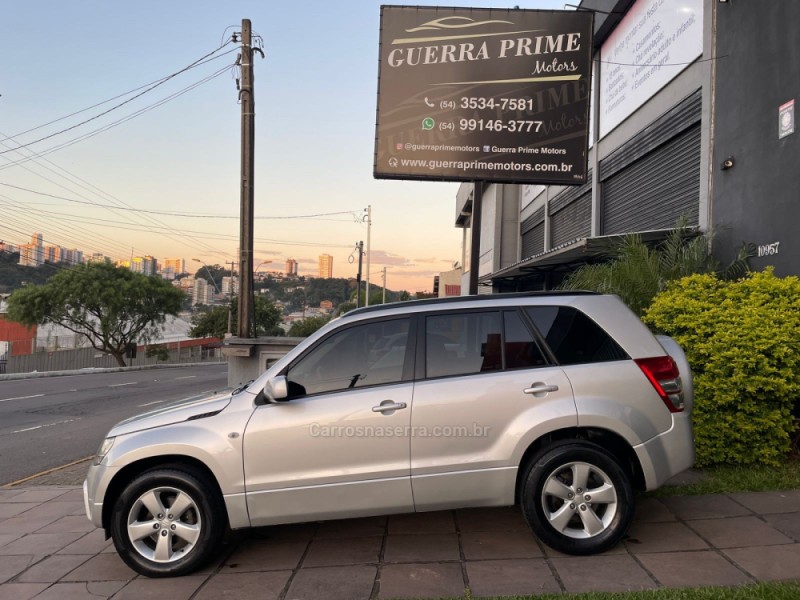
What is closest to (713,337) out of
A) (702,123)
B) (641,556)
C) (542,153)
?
(641,556)

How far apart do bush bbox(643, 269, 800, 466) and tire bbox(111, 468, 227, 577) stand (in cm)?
412

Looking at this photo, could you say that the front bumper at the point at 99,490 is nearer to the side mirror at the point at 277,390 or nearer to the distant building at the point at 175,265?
the side mirror at the point at 277,390

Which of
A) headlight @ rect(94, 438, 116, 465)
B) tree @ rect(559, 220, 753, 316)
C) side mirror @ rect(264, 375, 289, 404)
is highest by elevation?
tree @ rect(559, 220, 753, 316)

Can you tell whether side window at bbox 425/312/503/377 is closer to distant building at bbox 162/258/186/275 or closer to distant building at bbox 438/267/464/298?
distant building at bbox 438/267/464/298

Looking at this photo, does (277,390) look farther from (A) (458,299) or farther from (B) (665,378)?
(B) (665,378)

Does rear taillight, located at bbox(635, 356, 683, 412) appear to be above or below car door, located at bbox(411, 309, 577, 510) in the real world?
above

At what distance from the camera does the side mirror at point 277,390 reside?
3830 millimetres

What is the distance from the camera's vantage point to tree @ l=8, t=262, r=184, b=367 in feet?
122

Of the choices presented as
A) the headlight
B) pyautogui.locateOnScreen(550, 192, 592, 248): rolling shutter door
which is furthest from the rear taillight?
pyautogui.locateOnScreen(550, 192, 592, 248): rolling shutter door

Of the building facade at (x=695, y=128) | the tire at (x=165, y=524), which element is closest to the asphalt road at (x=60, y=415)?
the tire at (x=165, y=524)

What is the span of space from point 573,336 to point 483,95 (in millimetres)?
4734

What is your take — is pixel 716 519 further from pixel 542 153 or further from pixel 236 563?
pixel 542 153

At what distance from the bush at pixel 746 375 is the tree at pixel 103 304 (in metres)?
39.4

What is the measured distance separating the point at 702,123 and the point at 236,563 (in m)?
8.01
